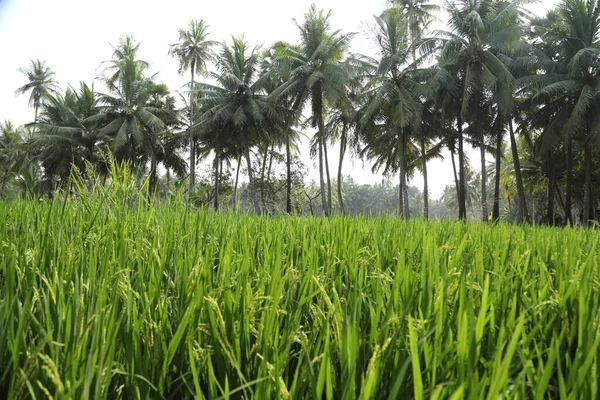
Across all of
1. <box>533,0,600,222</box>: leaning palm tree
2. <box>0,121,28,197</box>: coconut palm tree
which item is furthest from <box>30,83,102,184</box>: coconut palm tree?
<box>533,0,600,222</box>: leaning palm tree

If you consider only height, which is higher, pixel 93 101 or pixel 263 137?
pixel 93 101

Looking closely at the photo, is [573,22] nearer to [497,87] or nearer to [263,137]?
[497,87]

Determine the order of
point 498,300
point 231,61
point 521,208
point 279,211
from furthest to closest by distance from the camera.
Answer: point 231,61 → point 521,208 → point 279,211 → point 498,300

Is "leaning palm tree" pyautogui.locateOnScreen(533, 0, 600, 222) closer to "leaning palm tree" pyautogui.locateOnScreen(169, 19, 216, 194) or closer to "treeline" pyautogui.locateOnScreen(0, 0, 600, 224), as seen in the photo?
"treeline" pyautogui.locateOnScreen(0, 0, 600, 224)

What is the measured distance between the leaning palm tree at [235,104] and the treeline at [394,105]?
89 mm

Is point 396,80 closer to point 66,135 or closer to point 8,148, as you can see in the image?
point 66,135

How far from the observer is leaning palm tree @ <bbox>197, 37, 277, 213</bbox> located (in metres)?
24.0

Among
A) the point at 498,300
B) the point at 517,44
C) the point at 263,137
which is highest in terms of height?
the point at 517,44

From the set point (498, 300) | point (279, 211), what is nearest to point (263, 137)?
point (279, 211)

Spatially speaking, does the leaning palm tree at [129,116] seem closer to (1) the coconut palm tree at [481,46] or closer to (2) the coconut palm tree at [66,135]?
(2) the coconut palm tree at [66,135]

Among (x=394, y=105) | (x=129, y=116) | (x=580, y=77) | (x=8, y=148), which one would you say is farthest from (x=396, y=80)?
(x=8, y=148)

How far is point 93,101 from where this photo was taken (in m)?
29.8

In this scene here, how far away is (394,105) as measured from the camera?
21.6 metres

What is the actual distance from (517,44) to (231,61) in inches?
621
